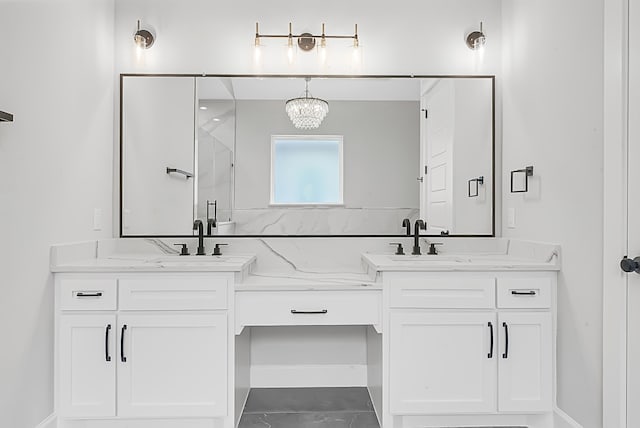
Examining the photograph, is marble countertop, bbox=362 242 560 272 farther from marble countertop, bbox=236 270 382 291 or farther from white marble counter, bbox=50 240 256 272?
white marble counter, bbox=50 240 256 272

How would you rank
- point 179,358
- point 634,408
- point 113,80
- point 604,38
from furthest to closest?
point 113,80, point 179,358, point 604,38, point 634,408

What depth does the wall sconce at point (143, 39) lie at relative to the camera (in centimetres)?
279

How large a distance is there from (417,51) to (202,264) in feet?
5.96

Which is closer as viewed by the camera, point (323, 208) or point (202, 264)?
point (202, 264)

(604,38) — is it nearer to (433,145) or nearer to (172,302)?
(433,145)

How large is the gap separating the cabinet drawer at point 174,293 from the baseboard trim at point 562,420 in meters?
1.64

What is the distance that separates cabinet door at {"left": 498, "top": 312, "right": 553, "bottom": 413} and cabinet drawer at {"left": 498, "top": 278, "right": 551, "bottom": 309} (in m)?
0.05

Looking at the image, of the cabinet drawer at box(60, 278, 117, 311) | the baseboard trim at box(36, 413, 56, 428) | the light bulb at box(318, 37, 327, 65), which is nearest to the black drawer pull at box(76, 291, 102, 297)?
the cabinet drawer at box(60, 278, 117, 311)

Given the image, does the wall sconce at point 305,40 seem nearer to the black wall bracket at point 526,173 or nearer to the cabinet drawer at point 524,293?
the black wall bracket at point 526,173

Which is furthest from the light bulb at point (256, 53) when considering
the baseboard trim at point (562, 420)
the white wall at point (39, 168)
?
the baseboard trim at point (562, 420)

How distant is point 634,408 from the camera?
176 centimetres

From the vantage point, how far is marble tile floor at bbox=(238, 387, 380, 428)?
7.99ft

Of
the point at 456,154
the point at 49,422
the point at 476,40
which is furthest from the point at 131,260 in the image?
the point at 476,40

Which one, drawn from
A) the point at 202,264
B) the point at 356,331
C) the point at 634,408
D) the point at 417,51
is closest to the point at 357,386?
the point at 356,331
